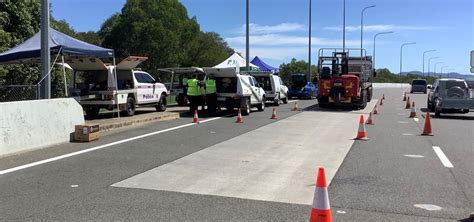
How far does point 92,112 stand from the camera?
2041cm

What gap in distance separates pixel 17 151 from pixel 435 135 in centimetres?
1142

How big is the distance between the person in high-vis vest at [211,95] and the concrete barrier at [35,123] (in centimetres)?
921

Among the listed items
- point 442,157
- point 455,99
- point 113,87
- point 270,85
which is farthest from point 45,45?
point 270,85

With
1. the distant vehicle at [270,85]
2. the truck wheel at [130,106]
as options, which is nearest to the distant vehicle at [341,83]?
the distant vehicle at [270,85]

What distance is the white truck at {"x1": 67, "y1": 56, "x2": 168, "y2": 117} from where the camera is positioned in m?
19.2

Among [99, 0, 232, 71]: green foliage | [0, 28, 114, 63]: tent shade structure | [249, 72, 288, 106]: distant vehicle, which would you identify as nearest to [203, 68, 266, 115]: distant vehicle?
[249, 72, 288, 106]: distant vehicle

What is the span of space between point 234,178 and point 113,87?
38.9ft

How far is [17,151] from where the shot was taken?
1101cm

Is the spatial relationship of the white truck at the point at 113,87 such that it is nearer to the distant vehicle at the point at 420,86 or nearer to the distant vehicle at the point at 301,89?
the distant vehicle at the point at 301,89

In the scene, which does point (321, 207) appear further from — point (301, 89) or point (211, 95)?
point (301, 89)

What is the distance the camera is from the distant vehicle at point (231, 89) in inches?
882

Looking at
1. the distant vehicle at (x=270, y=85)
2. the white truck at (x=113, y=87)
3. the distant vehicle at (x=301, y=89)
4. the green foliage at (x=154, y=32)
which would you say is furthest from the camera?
the green foliage at (x=154, y=32)

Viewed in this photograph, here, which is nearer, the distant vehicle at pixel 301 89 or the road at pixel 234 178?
the road at pixel 234 178

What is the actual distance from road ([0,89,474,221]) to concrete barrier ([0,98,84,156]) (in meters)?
0.41
